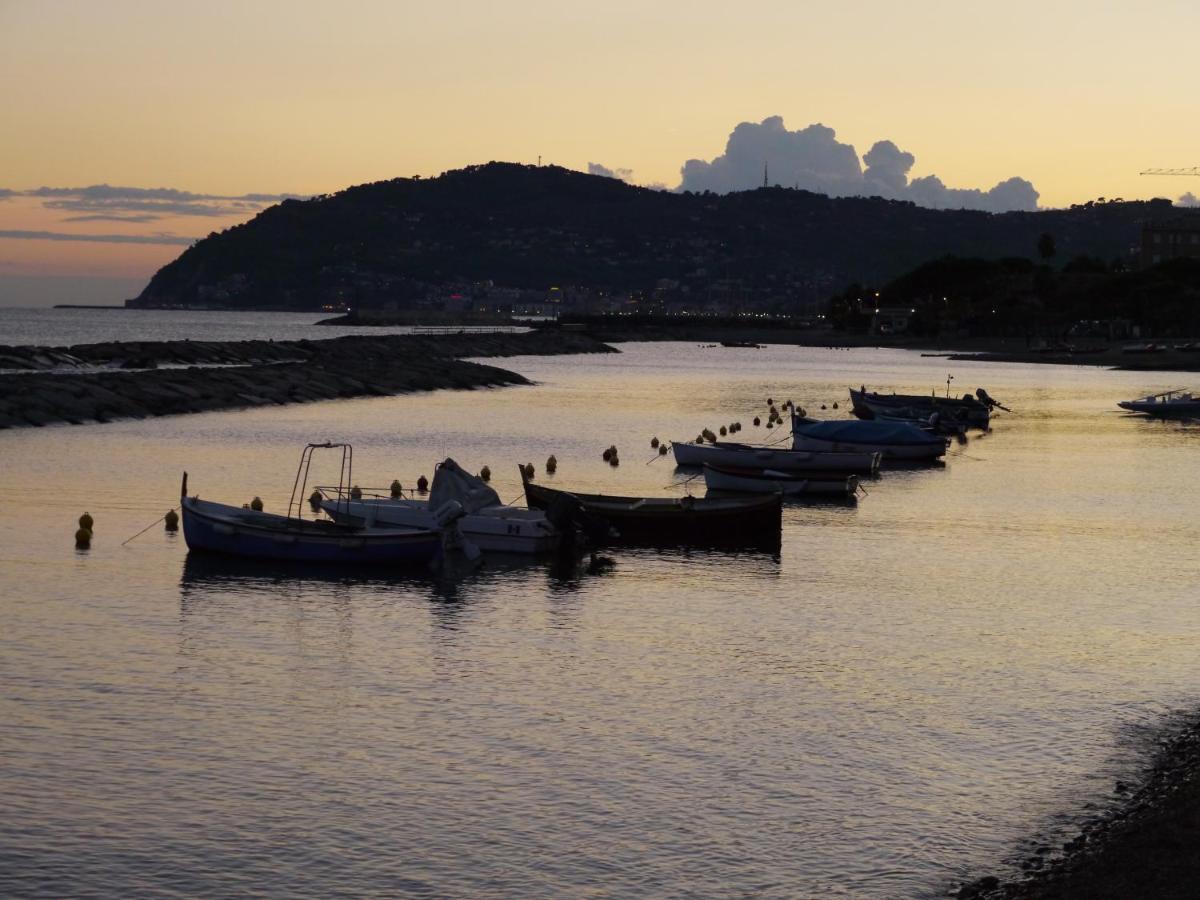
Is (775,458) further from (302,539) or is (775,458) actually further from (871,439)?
(302,539)

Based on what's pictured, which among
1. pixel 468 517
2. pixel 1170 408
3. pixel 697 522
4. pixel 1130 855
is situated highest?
pixel 1170 408

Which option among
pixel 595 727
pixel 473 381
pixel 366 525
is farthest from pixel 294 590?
pixel 473 381

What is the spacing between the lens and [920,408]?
80062 mm

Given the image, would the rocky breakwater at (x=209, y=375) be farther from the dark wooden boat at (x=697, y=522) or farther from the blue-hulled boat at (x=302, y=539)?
the dark wooden boat at (x=697, y=522)

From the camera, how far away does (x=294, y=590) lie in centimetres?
3117

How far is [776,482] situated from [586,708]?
28.9 meters


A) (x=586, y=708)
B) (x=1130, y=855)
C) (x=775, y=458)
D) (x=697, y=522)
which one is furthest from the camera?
(x=775, y=458)

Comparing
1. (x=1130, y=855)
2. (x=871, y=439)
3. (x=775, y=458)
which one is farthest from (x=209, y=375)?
(x=1130, y=855)

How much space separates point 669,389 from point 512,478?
225 ft

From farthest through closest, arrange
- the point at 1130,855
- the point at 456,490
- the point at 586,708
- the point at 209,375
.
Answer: the point at 209,375
the point at 456,490
the point at 586,708
the point at 1130,855

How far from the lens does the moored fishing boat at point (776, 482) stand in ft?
161

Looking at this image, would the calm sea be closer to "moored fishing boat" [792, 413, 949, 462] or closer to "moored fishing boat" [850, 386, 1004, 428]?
"moored fishing boat" [792, 413, 949, 462]

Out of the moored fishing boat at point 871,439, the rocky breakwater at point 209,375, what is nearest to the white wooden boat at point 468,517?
the moored fishing boat at point 871,439

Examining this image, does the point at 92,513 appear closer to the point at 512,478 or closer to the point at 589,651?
the point at 512,478
